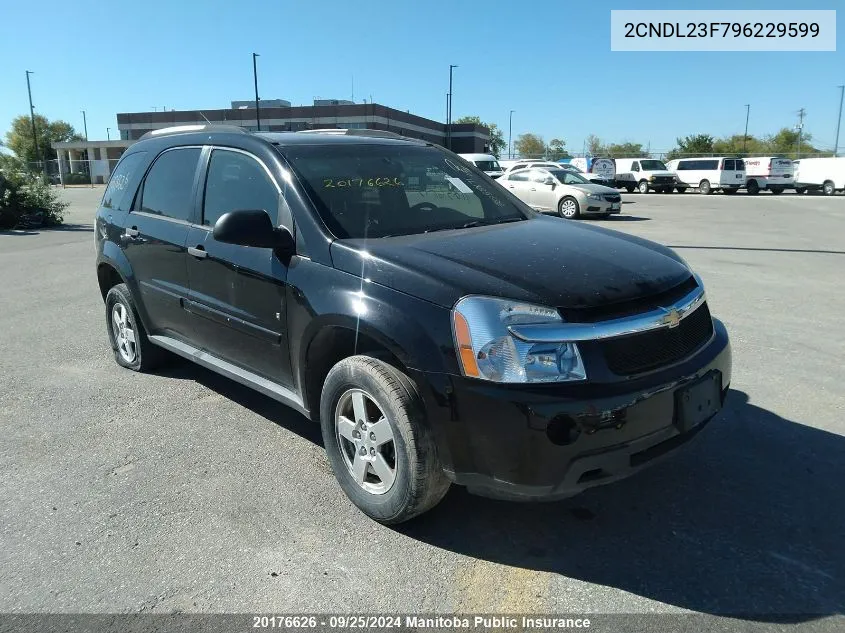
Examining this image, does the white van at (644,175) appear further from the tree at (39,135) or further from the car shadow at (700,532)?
the tree at (39,135)

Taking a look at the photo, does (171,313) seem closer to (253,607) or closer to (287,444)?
(287,444)

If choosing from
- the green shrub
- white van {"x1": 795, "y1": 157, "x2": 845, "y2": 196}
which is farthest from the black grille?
white van {"x1": 795, "y1": 157, "x2": 845, "y2": 196}

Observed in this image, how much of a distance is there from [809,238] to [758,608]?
46.4 ft

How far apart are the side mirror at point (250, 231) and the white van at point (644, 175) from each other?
125 ft

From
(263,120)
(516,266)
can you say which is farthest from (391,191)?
(263,120)

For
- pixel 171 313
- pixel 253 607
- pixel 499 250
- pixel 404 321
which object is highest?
pixel 499 250

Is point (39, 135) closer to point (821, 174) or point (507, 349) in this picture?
point (821, 174)

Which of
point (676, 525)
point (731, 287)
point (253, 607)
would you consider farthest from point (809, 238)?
point (253, 607)

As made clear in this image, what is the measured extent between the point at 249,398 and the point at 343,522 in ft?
6.22

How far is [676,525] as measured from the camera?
10.0 feet

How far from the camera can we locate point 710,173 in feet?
122

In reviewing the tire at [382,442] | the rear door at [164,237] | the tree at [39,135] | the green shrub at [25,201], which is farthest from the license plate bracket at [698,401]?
the tree at [39,135]

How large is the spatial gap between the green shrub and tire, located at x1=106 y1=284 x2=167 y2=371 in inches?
606

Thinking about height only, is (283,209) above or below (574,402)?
above
